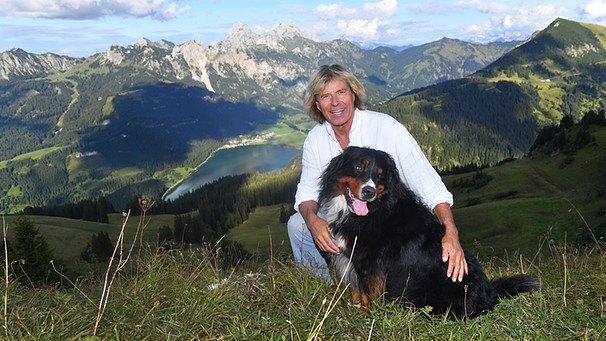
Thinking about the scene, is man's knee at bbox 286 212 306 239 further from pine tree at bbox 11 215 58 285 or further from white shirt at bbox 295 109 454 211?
pine tree at bbox 11 215 58 285

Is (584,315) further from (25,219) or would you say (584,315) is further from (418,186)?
(25,219)

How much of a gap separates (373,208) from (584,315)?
2270 mm

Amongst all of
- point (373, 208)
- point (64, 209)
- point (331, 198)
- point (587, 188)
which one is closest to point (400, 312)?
point (373, 208)

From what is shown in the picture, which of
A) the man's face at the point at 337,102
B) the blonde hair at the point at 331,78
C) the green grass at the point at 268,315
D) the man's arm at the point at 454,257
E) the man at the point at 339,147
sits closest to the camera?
the green grass at the point at 268,315

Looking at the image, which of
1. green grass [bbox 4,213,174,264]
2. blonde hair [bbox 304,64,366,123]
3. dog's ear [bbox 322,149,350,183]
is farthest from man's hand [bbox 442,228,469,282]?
green grass [bbox 4,213,174,264]

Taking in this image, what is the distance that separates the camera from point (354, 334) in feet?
12.2

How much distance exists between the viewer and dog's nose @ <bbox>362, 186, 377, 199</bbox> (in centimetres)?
468

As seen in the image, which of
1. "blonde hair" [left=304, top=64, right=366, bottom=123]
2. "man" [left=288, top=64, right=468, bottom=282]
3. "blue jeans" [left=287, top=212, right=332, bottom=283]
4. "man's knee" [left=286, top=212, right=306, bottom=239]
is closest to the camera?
"man" [left=288, top=64, right=468, bottom=282]

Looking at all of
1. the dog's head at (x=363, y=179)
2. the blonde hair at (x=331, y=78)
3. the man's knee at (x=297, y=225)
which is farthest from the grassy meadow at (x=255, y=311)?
the blonde hair at (x=331, y=78)

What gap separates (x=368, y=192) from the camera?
4.68 metres

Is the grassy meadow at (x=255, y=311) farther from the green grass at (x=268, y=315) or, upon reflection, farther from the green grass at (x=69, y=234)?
the green grass at (x=69, y=234)

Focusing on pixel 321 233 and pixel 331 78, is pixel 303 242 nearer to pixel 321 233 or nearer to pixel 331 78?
pixel 321 233

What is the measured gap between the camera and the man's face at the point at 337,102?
6.02 meters

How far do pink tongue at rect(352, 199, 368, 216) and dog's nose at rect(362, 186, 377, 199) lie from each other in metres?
0.13
